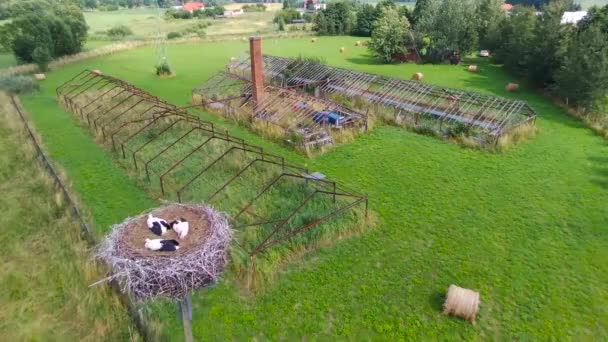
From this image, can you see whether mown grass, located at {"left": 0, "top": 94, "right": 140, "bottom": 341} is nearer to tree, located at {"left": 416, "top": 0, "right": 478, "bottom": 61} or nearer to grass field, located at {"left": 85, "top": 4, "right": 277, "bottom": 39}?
tree, located at {"left": 416, "top": 0, "right": 478, "bottom": 61}

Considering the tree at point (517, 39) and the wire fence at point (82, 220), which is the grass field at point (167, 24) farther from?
the wire fence at point (82, 220)

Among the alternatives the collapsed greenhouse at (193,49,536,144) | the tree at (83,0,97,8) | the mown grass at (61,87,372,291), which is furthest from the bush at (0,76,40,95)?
the tree at (83,0,97,8)

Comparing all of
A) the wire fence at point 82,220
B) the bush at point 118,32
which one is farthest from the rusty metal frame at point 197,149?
the bush at point 118,32

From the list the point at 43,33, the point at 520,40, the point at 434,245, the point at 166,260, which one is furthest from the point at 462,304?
the point at 43,33

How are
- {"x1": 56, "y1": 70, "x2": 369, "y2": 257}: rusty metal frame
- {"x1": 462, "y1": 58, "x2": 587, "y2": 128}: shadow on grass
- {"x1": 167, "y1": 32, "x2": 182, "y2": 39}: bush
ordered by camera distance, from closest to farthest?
{"x1": 56, "y1": 70, "x2": 369, "y2": 257}: rusty metal frame → {"x1": 462, "y1": 58, "x2": 587, "y2": 128}: shadow on grass → {"x1": 167, "y1": 32, "x2": 182, "y2": 39}: bush

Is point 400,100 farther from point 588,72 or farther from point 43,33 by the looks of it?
point 43,33
